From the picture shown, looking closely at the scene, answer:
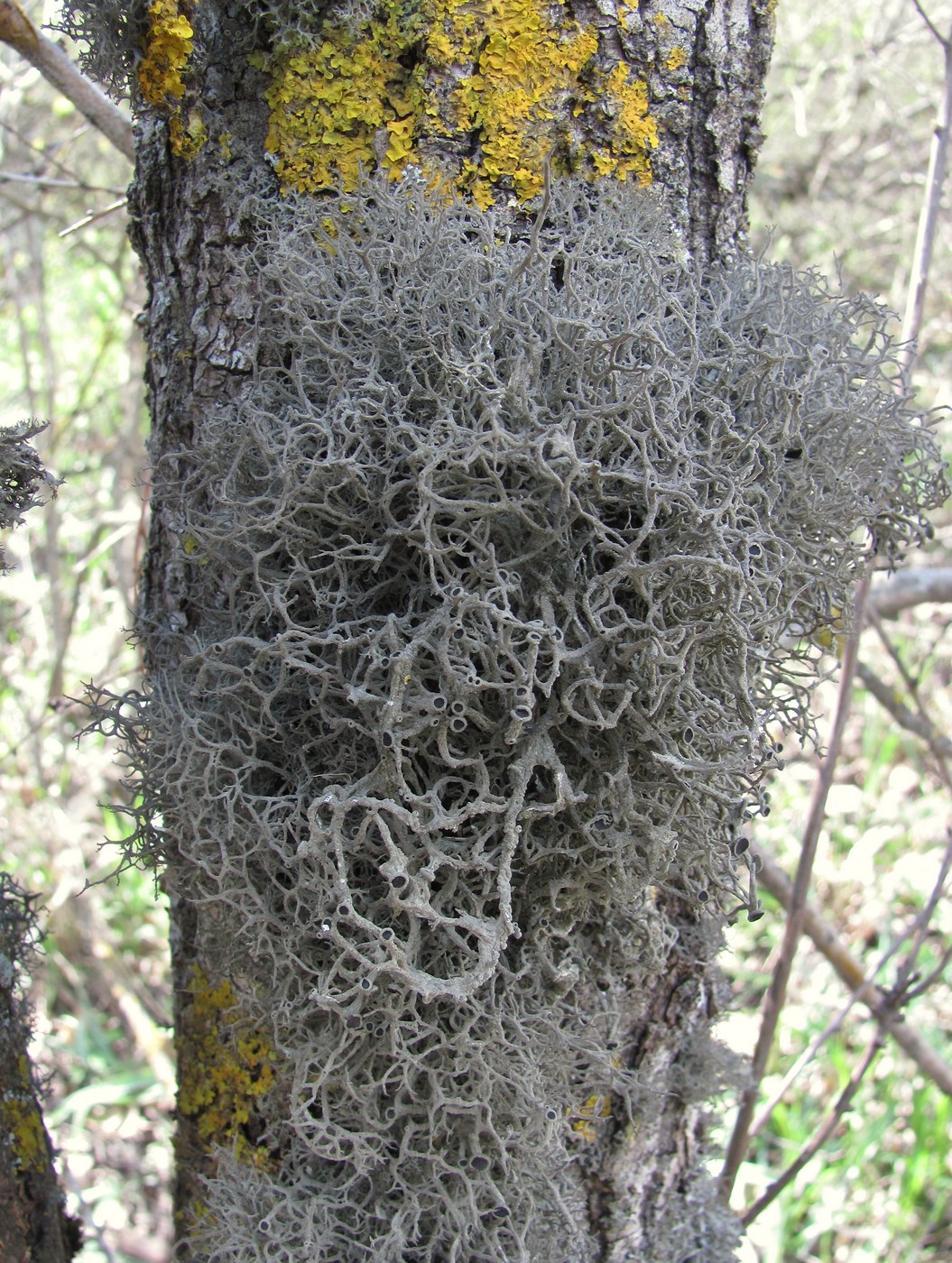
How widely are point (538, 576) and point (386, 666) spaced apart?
138 millimetres

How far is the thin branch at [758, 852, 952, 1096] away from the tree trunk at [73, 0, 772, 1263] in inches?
22.7

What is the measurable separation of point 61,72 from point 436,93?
0.70 m

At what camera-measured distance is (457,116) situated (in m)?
0.87

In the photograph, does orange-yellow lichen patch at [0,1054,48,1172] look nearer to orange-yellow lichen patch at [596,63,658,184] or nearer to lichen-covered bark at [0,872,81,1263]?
lichen-covered bark at [0,872,81,1263]

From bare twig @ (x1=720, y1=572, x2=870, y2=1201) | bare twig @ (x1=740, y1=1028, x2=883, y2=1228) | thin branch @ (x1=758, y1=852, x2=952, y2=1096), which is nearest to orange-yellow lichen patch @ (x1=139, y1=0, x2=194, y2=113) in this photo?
bare twig @ (x1=720, y1=572, x2=870, y2=1201)

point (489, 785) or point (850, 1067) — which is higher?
point (850, 1067)

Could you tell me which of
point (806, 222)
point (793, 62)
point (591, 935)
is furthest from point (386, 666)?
point (806, 222)

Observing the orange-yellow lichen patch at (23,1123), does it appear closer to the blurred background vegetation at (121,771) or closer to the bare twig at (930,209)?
the blurred background vegetation at (121,771)

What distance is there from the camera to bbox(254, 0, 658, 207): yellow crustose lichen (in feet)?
2.84

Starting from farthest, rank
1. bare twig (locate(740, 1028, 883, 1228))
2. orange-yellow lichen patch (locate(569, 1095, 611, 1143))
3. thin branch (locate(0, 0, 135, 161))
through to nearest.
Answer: bare twig (locate(740, 1028, 883, 1228)), thin branch (locate(0, 0, 135, 161)), orange-yellow lichen patch (locate(569, 1095, 611, 1143))

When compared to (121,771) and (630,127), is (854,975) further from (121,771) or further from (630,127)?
(121,771)

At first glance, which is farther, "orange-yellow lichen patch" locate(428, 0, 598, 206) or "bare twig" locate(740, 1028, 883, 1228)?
"bare twig" locate(740, 1028, 883, 1228)

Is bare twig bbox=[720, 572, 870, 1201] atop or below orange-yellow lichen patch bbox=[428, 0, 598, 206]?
below

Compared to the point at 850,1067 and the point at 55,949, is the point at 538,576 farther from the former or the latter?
the point at 55,949
